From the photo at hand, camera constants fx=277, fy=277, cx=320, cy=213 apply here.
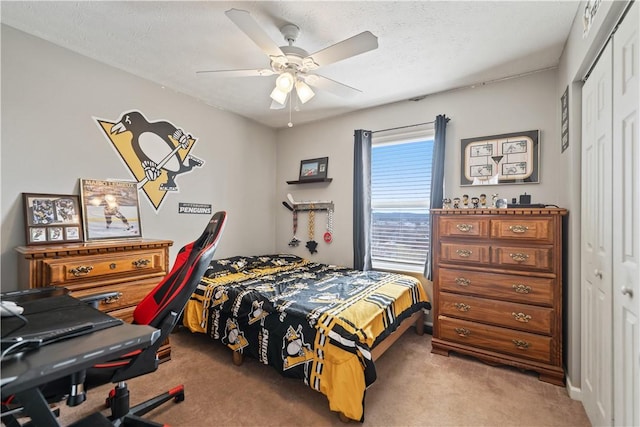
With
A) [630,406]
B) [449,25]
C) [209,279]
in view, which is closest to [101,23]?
[209,279]

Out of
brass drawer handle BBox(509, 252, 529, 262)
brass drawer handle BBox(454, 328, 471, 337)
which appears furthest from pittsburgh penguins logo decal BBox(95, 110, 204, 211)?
brass drawer handle BBox(509, 252, 529, 262)

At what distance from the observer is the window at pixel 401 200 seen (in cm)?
307

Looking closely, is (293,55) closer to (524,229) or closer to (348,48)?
(348,48)

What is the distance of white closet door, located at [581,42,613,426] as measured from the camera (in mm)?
1350

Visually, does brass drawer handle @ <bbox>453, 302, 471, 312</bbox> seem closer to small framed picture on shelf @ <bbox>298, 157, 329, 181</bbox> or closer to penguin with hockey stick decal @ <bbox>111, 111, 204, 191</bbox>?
small framed picture on shelf @ <bbox>298, 157, 329, 181</bbox>

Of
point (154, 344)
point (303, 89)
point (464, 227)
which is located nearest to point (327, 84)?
point (303, 89)

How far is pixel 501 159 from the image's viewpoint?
259 centimetres

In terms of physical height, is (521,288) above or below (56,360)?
below

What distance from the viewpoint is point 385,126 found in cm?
328

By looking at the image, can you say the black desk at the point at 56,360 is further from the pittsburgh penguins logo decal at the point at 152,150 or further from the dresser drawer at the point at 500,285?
the dresser drawer at the point at 500,285

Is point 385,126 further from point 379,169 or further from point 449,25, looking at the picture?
point 449,25

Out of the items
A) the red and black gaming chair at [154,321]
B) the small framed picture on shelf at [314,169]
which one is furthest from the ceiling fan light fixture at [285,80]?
the small framed picture on shelf at [314,169]

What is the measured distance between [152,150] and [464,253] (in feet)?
Answer: 10.0

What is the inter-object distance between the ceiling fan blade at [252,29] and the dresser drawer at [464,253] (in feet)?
6.61
